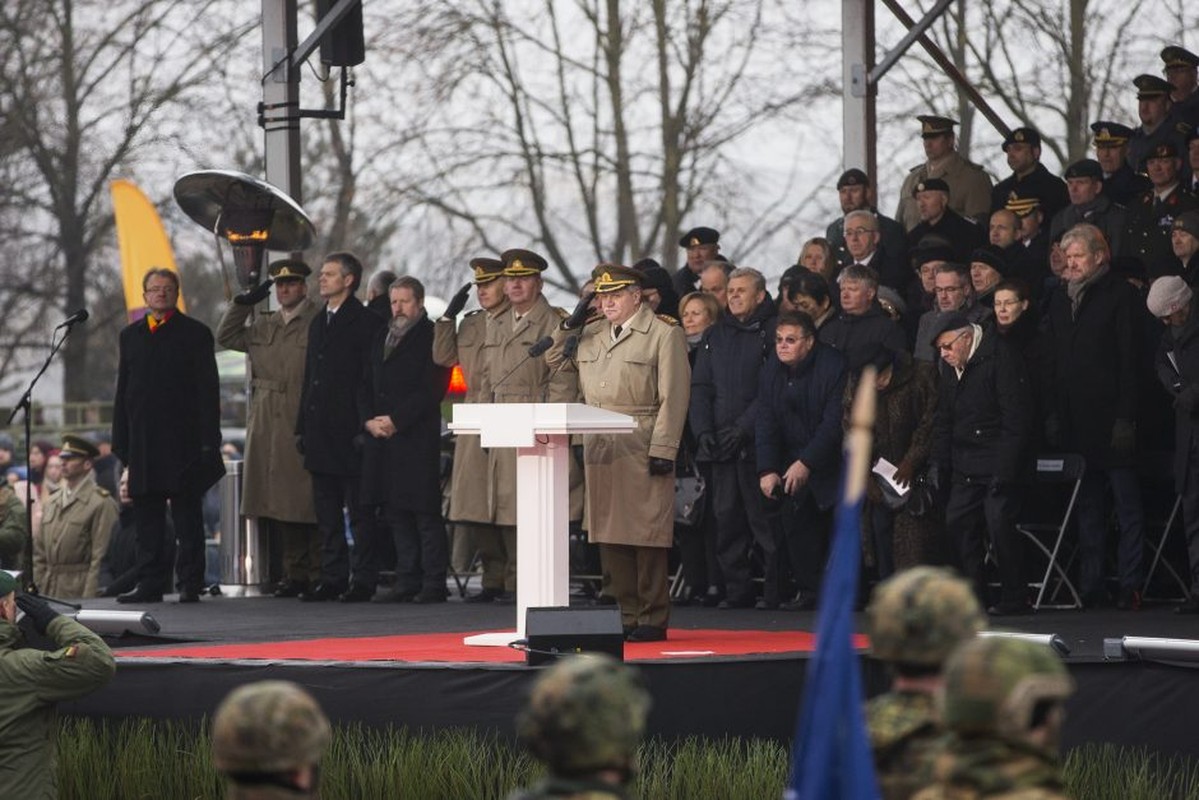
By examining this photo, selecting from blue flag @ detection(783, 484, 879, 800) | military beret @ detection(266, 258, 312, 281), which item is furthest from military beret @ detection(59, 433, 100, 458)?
blue flag @ detection(783, 484, 879, 800)

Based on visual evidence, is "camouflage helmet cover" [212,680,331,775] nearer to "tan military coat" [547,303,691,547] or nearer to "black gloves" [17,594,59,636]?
"black gloves" [17,594,59,636]

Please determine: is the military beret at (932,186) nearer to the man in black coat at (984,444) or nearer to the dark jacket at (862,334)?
the dark jacket at (862,334)

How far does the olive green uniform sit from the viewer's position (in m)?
8.02

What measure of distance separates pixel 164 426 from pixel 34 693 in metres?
5.07

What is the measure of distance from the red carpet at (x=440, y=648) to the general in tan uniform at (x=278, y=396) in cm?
291

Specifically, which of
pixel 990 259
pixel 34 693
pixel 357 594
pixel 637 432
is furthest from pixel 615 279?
pixel 357 594

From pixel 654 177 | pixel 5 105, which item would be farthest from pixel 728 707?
pixel 5 105

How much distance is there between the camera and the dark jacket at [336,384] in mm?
13008

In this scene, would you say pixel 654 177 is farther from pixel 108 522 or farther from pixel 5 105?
pixel 108 522

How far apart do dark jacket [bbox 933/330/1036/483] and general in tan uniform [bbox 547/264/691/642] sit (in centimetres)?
165

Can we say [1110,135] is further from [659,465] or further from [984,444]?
[659,465]

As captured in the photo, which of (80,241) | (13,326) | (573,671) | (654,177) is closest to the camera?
(573,671)

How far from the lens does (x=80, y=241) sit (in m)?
33.0

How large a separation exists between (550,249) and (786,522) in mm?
19179
